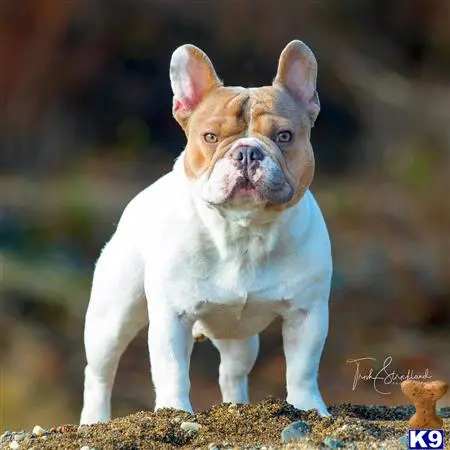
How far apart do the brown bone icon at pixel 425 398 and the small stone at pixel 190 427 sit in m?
0.55

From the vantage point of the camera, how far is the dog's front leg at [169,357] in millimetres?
3828

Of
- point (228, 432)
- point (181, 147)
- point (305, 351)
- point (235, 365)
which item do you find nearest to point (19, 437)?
point (228, 432)

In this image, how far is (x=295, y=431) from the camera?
11.1 feet

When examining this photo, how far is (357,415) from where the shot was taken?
4074 mm

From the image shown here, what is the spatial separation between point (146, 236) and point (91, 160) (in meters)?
5.12

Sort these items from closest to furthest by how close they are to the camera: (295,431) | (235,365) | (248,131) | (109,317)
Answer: (295,431) < (248,131) < (109,317) < (235,365)

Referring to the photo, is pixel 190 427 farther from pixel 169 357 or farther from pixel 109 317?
pixel 109 317

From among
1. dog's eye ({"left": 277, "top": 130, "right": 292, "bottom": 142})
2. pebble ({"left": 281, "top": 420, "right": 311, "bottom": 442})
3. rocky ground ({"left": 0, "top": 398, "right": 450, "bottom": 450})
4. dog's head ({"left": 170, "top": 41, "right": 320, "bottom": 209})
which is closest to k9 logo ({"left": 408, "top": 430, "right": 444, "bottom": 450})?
rocky ground ({"left": 0, "top": 398, "right": 450, "bottom": 450})

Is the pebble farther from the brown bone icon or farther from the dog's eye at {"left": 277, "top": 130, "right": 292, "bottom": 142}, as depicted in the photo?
the dog's eye at {"left": 277, "top": 130, "right": 292, "bottom": 142}

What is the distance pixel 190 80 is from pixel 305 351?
0.86m

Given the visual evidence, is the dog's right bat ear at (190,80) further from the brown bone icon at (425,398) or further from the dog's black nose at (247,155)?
the brown bone icon at (425,398)

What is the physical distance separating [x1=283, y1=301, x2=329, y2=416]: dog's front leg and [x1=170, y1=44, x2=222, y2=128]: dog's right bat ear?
66 cm

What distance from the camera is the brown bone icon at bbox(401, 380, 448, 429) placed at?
3309mm

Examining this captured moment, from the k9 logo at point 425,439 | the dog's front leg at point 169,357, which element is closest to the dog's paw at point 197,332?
the dog's front leg at point 169,357
